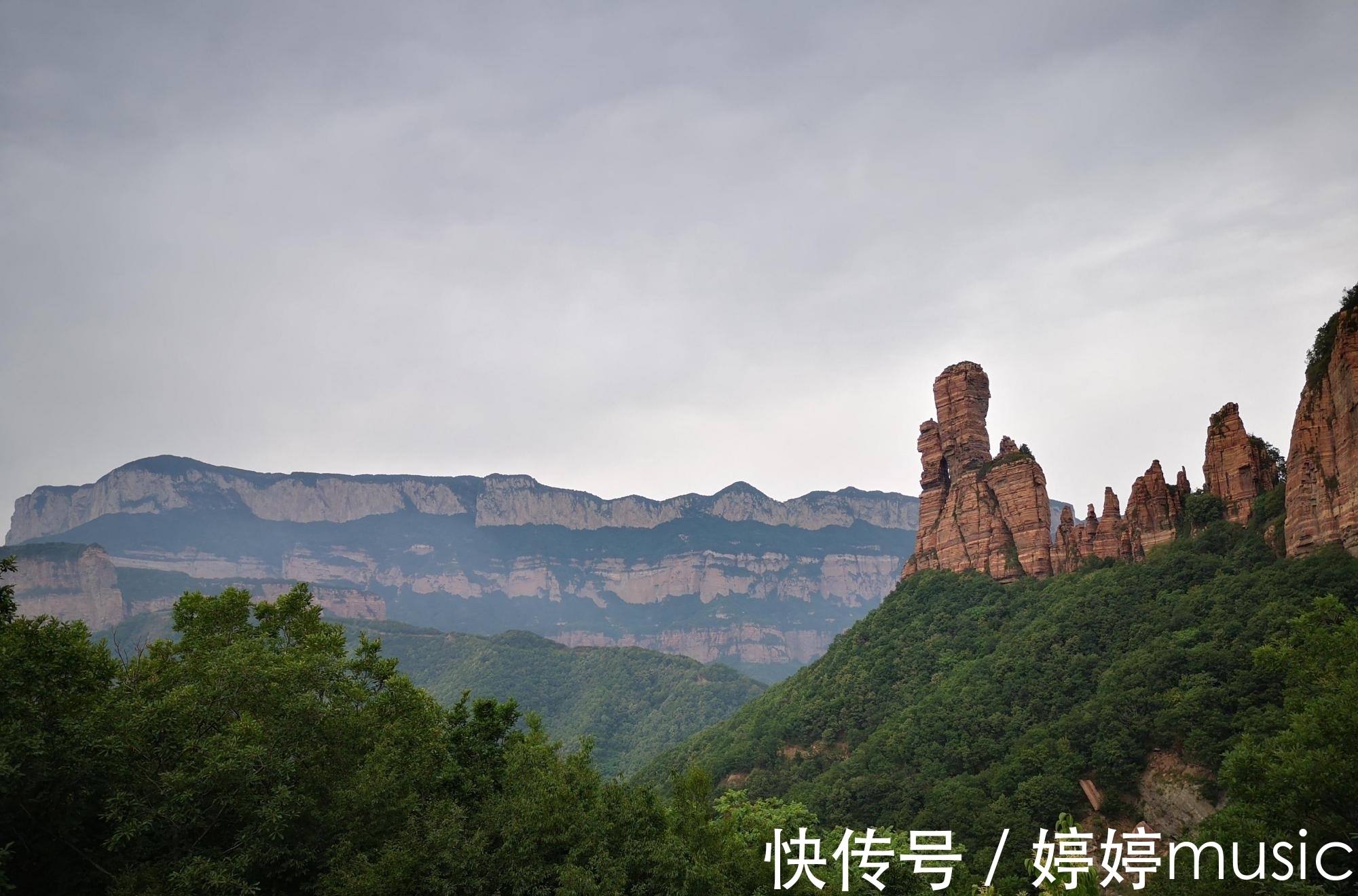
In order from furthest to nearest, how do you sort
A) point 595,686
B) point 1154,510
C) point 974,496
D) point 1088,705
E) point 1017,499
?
point 595,686, point 974,496, point 1017,499, point 1154,510, point 1088,705

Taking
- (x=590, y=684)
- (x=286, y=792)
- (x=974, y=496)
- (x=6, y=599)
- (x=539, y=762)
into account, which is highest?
(x=974, y=496)

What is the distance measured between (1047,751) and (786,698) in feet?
126

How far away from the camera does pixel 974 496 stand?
86062mm

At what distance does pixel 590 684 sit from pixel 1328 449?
14740 cm

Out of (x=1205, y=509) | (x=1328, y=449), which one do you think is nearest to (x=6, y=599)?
(x=1328, y=449)

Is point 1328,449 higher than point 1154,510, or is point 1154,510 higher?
point 1328,449

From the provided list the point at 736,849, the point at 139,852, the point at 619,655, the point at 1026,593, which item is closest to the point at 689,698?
the point at 619,655

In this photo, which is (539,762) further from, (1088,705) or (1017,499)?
(1017,499)

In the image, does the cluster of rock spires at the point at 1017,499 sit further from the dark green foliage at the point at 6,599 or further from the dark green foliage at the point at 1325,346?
the dark green foliage at the point at 6,599

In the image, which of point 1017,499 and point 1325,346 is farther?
point 1017,499

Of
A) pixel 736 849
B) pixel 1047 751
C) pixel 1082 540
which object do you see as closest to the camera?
pixel 736 849

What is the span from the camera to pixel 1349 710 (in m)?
26.7

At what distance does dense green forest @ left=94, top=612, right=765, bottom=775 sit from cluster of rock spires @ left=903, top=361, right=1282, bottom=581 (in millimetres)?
69026

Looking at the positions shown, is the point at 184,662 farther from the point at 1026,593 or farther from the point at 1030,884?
the point at 1026,593
